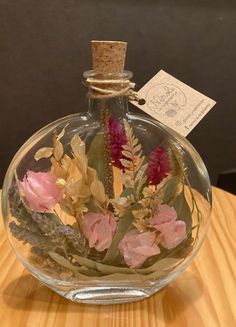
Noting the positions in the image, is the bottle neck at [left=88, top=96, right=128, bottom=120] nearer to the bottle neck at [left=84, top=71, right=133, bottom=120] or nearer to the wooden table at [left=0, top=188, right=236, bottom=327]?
the bottle neck at [left=84, top=71, right=133, bottom=120]

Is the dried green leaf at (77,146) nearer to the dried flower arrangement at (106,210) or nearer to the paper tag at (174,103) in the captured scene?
the dried flower arrangement at (106,210)

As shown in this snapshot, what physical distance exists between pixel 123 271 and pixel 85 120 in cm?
20

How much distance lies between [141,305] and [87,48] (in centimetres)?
138

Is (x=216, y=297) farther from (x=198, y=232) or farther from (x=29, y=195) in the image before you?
(x=29, y=195)

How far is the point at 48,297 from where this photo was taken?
62cm

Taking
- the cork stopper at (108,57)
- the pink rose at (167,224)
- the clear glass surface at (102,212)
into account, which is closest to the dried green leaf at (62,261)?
the clear glass surface at (102,212)

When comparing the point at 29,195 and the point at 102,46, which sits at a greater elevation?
the point at 102,46

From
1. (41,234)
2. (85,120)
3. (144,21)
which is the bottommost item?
(144,21)

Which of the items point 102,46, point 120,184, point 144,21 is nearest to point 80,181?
point 120,184

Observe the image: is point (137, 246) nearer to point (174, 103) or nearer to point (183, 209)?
point (183, 209)

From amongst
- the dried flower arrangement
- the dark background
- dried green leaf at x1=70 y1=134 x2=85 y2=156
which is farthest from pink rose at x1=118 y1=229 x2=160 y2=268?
the dark background

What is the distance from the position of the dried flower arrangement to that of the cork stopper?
2.8 inches

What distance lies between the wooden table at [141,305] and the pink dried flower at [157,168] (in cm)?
17

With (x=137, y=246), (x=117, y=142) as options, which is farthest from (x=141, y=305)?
(x=117, y=142)
